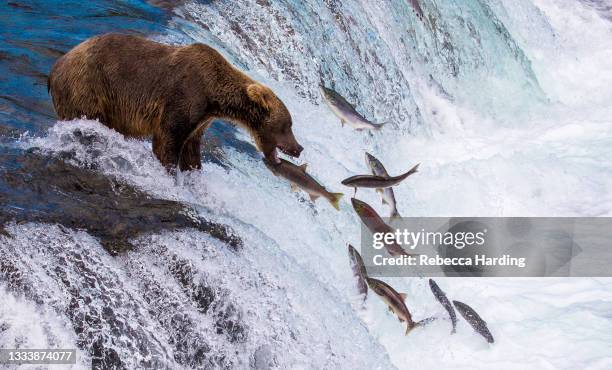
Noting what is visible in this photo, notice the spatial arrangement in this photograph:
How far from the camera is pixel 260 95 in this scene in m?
4.18

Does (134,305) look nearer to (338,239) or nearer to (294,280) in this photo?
(294,280)

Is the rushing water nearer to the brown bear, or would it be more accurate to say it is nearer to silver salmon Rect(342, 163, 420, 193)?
the brown bear

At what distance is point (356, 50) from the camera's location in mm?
7992

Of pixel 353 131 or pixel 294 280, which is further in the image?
pixel 353 131

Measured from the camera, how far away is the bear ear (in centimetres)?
415

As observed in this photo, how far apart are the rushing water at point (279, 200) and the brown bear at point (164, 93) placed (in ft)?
0.52

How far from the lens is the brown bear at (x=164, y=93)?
4117 millimetres

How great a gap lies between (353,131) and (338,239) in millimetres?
1999

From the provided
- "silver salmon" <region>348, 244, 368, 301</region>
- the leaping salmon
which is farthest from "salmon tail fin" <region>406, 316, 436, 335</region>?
"silver salmon" <region>348, 244, 368, 301</region>

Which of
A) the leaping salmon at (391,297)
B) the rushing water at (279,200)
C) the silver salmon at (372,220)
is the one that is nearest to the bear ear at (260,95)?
the rushing water at (279,200)

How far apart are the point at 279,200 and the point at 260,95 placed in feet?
2.91

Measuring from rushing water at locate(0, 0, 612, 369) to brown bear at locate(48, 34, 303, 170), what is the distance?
0.16 m

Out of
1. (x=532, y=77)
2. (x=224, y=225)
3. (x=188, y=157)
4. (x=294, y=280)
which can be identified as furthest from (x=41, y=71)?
(x=532, y=77)

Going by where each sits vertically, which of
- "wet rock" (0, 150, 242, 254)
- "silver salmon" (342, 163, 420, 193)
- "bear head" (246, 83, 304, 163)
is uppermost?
"bear head" (246, 83, 304, 163)
